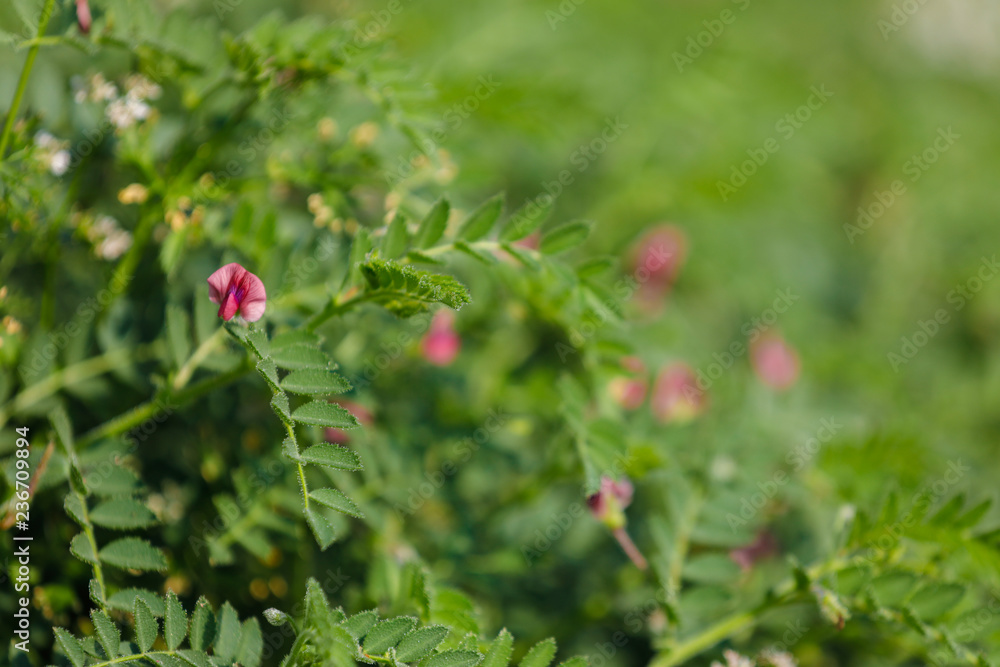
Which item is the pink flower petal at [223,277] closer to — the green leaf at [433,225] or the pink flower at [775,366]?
the green leaf at [433,225]

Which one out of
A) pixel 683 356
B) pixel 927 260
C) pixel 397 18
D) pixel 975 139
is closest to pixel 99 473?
pixel 683 356

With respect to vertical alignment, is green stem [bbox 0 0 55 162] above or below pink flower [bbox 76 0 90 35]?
below

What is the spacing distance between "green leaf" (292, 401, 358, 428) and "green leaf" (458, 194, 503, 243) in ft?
1.10

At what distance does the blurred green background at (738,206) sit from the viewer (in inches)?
64.9

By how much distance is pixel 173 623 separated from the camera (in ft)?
3.43

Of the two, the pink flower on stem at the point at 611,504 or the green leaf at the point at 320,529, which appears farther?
the pink flower on stem at the point at 611,504

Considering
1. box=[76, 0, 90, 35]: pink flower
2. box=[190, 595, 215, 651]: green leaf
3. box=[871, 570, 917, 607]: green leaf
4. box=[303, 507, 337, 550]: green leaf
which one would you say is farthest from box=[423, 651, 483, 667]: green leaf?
box=[76, 0, 90, 35]: pink flower

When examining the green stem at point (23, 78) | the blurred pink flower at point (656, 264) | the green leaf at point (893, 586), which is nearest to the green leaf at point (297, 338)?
the green stem at point (23, 78)

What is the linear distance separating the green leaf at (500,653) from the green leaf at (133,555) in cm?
46

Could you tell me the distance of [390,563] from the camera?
4.39ft

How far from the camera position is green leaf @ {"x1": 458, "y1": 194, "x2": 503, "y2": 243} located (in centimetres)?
123

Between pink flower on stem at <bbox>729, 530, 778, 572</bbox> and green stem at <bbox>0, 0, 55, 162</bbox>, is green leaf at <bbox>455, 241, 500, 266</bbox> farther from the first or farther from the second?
pink flower on stem at <bbox>729, 530, 778, 572</bbox>

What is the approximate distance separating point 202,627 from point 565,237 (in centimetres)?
73

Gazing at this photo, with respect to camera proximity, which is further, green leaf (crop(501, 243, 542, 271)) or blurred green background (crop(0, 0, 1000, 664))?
blurred green background (crop(0, 0, 1000, 664))
